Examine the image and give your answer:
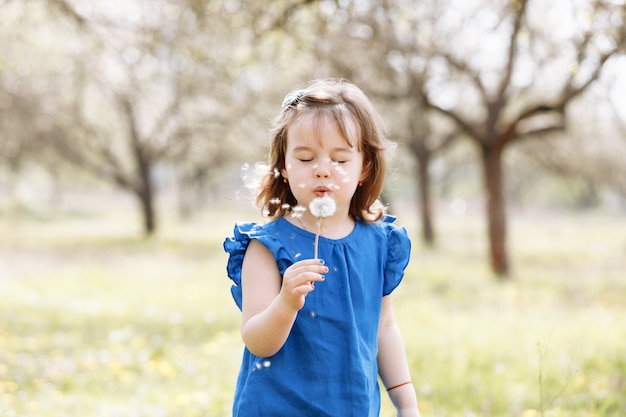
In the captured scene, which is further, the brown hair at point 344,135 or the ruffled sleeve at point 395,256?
the ruffled sleeve at point 395,256

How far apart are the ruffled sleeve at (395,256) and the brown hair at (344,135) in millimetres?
87

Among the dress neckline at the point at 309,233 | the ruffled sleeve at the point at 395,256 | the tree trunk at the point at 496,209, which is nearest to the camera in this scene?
the dress neckline at the point at 309,233

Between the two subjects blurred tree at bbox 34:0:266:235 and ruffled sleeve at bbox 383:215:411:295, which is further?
blurred tree at bbox 34:0:266:235

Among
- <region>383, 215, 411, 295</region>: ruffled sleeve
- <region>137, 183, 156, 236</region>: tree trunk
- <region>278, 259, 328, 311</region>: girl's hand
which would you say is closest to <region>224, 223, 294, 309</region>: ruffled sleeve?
<region>278, 259, 328, 311</region>: girl's hand

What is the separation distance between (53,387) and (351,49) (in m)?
4.84

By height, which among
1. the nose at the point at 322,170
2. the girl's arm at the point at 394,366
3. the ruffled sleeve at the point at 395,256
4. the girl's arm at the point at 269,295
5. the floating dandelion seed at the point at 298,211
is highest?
the nose at the point at 322,170

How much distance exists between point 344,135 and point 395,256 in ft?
1.39

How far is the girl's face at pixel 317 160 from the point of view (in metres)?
1.94

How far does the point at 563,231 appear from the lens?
24969 millimetres

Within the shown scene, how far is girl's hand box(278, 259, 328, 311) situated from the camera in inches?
66.4

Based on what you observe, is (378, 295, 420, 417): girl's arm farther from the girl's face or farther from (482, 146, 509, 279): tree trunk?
(482, 146, 509, 279): tree trunk

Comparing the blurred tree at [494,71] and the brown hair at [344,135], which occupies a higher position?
the blurred tree at [494,71]

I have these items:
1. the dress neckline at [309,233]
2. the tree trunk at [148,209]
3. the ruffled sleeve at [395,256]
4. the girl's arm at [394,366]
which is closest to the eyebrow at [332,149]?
the dress neckline at [309,233]

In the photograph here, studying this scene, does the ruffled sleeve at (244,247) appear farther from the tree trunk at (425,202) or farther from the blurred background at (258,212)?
the tree trunk at (425,202)
